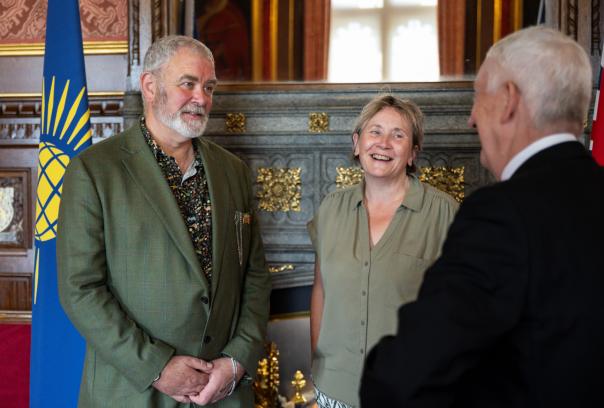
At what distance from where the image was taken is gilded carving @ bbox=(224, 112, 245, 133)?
4.44 meters

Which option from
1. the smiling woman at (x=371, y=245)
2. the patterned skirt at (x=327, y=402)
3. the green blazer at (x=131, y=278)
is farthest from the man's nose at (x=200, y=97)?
the patterned skirt at (x=327, y=402)

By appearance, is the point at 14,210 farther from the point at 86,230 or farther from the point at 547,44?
the point at 547,44

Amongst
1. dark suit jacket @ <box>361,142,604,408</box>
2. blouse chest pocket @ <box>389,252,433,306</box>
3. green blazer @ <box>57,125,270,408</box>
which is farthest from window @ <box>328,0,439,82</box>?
dark suit jacket @ <box>361,142,604,408</box>

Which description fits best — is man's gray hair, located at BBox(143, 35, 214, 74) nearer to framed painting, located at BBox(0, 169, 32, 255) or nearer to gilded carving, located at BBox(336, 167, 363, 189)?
gilded carving, located at BBox(336, 167, 363, 189)

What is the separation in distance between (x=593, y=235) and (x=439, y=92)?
3.38 m

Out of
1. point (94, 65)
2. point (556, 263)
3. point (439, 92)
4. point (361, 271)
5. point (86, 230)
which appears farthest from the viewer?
point (94, 65)

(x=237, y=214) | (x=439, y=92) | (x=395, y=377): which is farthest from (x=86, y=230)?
(x=439, y=92)

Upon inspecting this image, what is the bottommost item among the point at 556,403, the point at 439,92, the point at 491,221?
the point at 556,403

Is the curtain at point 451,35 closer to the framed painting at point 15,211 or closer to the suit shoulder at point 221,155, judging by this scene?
the suit shoulder at point 221,155

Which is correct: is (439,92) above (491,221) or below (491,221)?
above

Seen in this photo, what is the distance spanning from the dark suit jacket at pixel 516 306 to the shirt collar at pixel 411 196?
1010mm

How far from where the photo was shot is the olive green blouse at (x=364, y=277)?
201 centimetres

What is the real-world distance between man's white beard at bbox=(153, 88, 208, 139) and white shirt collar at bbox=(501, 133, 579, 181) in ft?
3.72

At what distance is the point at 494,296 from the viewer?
3.47 ft
